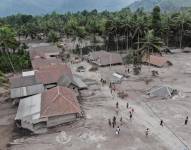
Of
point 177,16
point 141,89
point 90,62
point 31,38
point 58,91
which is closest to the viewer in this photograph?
point 58,91

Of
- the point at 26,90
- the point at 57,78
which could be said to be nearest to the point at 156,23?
the point at 57,78

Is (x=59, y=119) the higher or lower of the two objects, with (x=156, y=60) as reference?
lower

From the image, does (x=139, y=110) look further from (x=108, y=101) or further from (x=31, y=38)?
(x=31, y=38)

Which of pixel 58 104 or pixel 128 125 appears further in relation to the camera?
pixel 58 104

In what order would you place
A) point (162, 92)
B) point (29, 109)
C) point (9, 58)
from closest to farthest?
point (29, 109)
point (162, 92)
point (9, 58)

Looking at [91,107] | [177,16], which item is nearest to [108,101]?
[91,107]

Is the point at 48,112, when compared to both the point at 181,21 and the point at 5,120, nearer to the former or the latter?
the point at 5,120

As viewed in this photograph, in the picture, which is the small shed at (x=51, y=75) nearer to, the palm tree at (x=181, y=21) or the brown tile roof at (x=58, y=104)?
the brown tile roof at (x=58, y=104)
